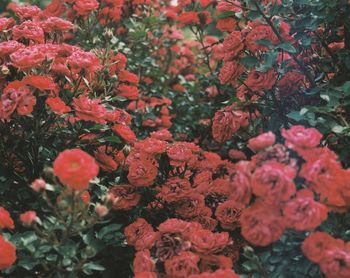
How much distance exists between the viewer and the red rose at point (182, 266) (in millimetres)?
1832

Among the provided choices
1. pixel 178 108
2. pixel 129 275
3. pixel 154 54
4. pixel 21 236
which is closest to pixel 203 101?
pixel 178 108

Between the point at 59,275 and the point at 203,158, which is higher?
the point at 59,275

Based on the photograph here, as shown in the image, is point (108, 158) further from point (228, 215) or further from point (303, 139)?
point (303, 139)

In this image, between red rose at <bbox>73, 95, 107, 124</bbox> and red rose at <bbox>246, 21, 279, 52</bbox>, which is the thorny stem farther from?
red rose at <bbox>73, 95, 107, 124</bbox>

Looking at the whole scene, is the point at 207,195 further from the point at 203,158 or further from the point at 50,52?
the point at 50,52

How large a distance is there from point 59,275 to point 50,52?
0.89 m

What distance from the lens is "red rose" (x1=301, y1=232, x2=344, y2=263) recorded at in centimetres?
160

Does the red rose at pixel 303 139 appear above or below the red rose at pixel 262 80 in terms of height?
above

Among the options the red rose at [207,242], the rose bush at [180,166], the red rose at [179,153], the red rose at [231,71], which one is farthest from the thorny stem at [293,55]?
the red rose at [207,242]

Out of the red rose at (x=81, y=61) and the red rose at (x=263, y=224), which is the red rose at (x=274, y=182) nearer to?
the red rose at (x=263, y=224)

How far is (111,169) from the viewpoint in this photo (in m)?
2.40

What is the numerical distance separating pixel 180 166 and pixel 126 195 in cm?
35

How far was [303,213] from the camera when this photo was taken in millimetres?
1543

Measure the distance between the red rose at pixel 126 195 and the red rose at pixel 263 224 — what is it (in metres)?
0.75
